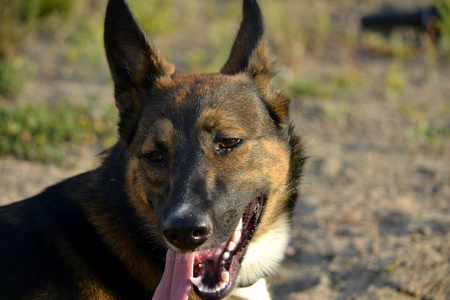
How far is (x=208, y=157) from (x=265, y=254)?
842 millimetres

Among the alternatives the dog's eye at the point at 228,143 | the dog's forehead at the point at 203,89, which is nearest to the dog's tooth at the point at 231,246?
the dog's eye at the point at 228,143

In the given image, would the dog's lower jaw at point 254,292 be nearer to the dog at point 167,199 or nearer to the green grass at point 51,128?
the dog at point 167,199

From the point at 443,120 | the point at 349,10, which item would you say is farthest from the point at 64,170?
the point at 349,10

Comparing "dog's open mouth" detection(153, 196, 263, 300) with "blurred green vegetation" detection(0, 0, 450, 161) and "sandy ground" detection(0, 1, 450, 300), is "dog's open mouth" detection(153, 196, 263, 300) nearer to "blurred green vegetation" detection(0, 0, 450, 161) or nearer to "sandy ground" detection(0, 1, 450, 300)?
"sandy ground" detection(0, 1, 450, 300)

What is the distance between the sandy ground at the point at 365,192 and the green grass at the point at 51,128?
145 millimetres

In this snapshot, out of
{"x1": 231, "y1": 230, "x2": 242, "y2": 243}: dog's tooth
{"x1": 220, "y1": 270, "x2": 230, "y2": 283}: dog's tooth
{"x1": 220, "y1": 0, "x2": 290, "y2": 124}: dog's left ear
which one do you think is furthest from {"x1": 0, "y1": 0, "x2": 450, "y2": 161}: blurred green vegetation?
{"x1": 220, "y1": 270, "x2": 230, "y2": 283}: dog's tooth

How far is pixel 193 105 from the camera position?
127 inches

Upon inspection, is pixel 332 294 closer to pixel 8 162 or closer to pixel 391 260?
pixel 391 260

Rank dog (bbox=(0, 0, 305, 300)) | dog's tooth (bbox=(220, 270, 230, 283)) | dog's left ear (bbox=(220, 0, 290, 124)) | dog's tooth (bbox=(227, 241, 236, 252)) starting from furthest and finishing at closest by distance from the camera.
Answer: dog's left ear (bbox=(220, 0, 290, 124)) < dog's tooth (bbox=(227, 241, 236, 252)) < dog's tooth (bbox=(220, 270, 230, 283)) < dog (bbox=(0, 0, 305, 300))

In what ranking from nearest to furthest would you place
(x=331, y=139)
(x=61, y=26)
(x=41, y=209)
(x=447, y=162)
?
1. (x=41, y=209)
2. (x=447, y=162)
3. (x=331, y=139)
4. (x=61, y=26)

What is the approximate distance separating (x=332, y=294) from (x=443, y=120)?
147 inches

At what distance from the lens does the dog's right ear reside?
3.42 metres

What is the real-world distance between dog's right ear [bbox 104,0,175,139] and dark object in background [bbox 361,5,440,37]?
6.47m

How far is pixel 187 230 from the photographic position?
277 cm
